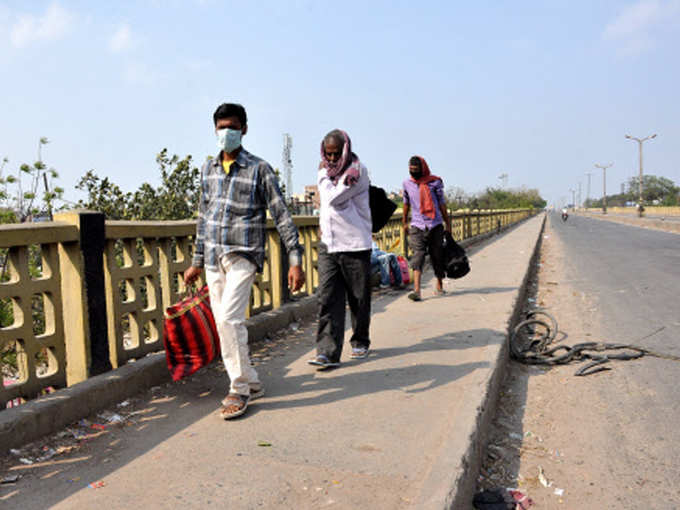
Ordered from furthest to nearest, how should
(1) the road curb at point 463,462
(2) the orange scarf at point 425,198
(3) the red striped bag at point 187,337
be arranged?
(2) the orange scarf at point 425,198 < (3) the red striped bag at point 187,337 < (1) the road curb at point 463,462

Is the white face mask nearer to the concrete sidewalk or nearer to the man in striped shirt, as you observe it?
the man in striped shirt

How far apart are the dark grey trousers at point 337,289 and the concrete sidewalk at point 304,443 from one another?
25 centimetres

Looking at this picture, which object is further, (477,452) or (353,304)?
(353,304)

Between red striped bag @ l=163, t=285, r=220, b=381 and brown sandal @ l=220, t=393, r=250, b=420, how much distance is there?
1.25ft

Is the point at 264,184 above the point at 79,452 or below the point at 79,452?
above

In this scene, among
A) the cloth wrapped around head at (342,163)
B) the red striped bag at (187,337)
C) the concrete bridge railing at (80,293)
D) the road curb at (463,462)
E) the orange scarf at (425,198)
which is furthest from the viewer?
the orange scarf at (425,198)

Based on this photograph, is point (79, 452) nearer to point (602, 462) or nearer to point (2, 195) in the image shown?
point (602, 462)

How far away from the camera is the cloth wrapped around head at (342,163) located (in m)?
4.26

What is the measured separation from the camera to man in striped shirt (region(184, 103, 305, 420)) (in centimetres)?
344

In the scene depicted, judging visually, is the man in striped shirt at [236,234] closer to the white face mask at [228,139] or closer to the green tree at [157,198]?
the white face mask at [228,139]

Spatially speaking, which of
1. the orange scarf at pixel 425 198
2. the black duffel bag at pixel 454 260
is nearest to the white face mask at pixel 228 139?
the orange scarf at pixel 425 198

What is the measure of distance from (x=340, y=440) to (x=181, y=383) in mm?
1677

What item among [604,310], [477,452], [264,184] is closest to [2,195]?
[264,184]

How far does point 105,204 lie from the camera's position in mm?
7414
